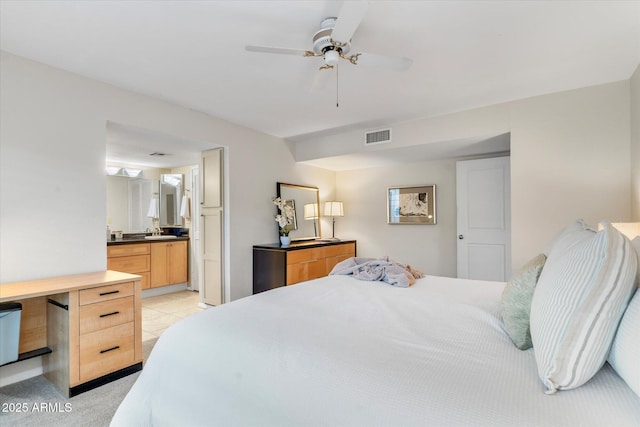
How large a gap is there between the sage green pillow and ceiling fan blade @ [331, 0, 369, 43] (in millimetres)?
1434

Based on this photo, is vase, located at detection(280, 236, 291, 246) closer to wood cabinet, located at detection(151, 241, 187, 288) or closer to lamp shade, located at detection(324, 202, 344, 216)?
lamp shade, located at detection(324, 202, 344, 216)

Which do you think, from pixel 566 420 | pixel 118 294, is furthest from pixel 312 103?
pixel 566 420

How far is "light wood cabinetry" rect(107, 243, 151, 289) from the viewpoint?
4.40 metres

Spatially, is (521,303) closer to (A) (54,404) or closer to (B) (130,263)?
(A) (54,404)

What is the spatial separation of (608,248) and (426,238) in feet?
13.3

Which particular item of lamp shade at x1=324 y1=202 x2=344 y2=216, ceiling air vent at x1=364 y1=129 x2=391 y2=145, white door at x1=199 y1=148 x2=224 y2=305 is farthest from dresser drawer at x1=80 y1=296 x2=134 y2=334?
lamp shade at x1=324 y1=202 x2=344 y2=216

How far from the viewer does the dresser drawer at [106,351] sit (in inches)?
86.8

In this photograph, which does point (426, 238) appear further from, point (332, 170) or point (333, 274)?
point (333, 274)

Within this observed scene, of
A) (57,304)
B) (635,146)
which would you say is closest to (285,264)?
(57,304)

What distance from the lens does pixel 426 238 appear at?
488cm

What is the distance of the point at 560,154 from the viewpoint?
3045mm

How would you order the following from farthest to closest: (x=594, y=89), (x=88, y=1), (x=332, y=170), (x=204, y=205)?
(x=332, y=170) < (x=204, y=205) < (x=594, y=89) < (x=88, y=1)

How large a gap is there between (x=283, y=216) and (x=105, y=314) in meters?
2.53

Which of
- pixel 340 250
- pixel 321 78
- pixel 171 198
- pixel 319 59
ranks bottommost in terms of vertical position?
pixel 340 250
